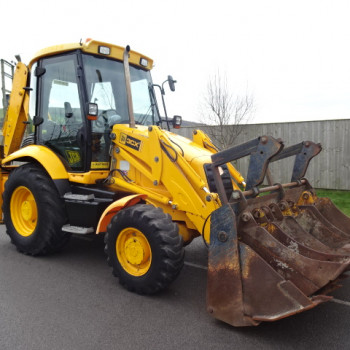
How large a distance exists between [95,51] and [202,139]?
6.15 feet

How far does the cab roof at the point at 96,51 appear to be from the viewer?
4.83 meters

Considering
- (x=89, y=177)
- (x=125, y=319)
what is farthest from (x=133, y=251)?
(x=89, y=177)

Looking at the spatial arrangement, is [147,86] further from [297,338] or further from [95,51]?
[297,338]

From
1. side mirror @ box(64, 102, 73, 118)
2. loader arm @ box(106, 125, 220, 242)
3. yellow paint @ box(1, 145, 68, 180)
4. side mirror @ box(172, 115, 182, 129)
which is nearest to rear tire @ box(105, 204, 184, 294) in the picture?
loader arm @ box(106, 125, 220, 242)

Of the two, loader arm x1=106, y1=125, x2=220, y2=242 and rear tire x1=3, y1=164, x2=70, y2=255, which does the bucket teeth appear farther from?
rear tire x1=3, y1=164, x2=70, y2=255

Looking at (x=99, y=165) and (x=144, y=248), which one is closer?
(x=144, y=248)

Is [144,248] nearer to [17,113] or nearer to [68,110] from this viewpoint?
[68,110]

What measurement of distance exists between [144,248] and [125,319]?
2.49ft

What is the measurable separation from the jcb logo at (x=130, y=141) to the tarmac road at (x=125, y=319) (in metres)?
1.65

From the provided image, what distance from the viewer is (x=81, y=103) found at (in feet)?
16.0

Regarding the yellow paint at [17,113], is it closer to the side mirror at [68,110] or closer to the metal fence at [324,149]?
the side mirror at [68,110]

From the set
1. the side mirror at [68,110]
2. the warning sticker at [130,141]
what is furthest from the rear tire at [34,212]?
the warning sticker at [130,141]

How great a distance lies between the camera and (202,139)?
5266 mm

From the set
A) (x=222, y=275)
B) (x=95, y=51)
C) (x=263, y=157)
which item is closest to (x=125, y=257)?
(x=222, y=275)
